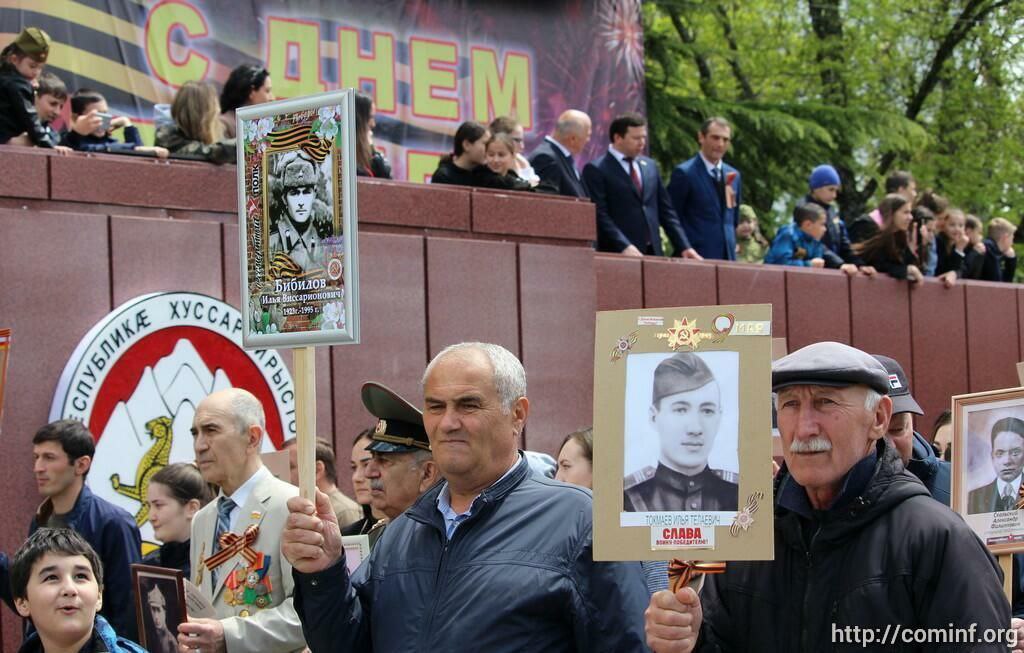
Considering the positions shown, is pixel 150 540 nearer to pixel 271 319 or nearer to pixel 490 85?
pixel 271 319

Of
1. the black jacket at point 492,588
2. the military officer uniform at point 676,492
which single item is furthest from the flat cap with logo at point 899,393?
the military officer uniform at point 676,492

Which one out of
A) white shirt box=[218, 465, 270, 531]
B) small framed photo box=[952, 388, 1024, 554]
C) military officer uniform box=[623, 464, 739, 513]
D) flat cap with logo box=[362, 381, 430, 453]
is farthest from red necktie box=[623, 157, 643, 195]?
military officer uniform box=[623, 464, 739, 513]

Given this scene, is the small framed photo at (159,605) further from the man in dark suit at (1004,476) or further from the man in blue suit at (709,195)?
the man in blue suit at (709,195)

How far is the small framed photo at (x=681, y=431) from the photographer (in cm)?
368

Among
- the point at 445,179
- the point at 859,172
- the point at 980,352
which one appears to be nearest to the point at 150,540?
the point at 445,179

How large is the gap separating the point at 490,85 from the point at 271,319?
9753 mm

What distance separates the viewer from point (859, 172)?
2364 centimetres

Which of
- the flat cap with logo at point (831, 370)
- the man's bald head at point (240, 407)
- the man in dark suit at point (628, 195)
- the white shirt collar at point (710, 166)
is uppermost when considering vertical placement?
the white shirt collar at point (710, 166)

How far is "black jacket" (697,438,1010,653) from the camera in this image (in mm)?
3402

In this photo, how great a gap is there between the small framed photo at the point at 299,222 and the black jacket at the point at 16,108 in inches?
189

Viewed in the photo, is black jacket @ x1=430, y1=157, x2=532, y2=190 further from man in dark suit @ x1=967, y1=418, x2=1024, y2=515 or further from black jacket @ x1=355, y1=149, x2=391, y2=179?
man in dark suit @ x1=967, y1=418, x2=1024, y2=515

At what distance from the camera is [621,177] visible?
1222 cm

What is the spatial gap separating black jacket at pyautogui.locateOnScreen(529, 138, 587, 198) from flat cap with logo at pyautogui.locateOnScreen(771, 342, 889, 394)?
26.5ft

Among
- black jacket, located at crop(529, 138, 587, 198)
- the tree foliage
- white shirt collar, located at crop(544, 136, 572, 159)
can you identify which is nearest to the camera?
black jacket, located at crop(529, 138, 587, 198)
